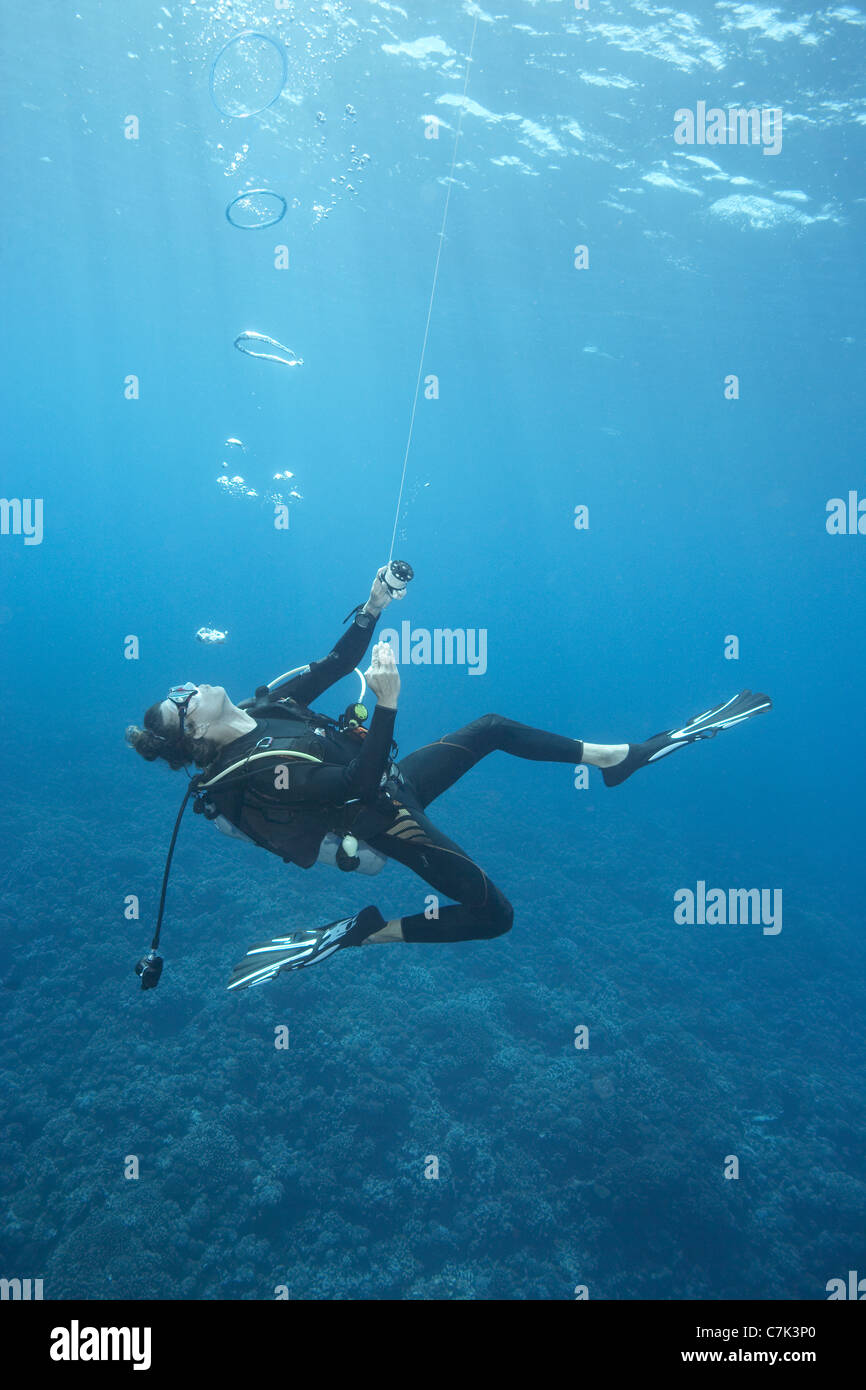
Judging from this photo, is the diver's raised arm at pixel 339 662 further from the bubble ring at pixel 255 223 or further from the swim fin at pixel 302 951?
the bubble ring at pixel 255 223

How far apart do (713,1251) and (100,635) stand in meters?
35.4

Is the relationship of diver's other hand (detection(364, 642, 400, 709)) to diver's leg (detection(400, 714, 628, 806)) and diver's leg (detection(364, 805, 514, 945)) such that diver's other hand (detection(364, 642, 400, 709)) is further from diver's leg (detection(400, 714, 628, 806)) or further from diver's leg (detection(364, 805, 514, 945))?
diver's leg (detection(400, 714, 628, 806))

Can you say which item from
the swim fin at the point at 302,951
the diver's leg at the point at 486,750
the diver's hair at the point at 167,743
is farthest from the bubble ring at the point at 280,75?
the swim fin at the point at 302,951

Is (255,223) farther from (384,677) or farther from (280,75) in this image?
(384,677)

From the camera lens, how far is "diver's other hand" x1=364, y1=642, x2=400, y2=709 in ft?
12.4

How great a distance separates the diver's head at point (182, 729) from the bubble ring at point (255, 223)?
25244 millimetres

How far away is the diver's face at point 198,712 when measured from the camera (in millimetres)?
4266

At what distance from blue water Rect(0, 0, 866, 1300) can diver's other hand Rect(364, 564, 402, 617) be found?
6.17 metres

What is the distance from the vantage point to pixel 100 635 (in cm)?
3441

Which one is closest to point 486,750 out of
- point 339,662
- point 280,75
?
Answer: point 339,662

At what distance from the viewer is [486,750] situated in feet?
18.0

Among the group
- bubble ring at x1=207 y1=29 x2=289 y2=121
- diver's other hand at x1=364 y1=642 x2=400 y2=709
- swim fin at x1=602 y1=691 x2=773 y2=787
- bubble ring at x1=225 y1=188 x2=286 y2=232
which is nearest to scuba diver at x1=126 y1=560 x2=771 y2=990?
diver's other hand at x1=364 y1=642 x2=400 y2=709

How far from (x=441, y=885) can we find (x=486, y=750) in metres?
1.33
